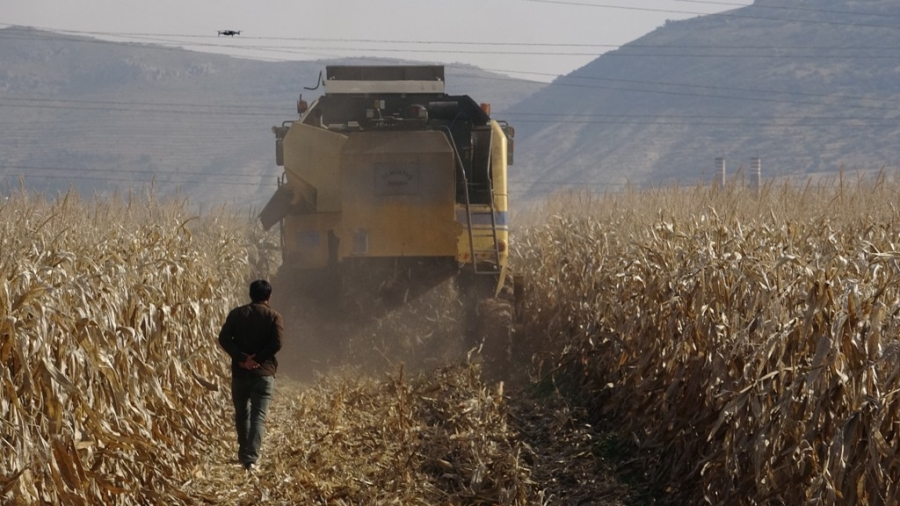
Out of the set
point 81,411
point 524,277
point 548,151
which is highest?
point 81,411

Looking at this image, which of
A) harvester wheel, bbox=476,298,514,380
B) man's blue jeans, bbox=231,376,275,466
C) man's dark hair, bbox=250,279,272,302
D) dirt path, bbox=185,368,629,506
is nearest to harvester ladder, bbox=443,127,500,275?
harvester wheel, bbox=476,298,514,380

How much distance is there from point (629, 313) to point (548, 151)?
148 m

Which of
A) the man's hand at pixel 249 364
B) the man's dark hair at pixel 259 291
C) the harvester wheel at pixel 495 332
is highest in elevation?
the man's dark hair at pixel 259 291

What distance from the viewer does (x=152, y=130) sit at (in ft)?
545

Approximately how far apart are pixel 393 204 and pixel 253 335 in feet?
14.7

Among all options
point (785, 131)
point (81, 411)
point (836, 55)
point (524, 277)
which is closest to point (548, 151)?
point (785, 131)

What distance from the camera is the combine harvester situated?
13438 millimetres

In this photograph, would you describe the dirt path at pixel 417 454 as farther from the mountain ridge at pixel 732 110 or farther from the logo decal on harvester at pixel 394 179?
the mountain ridge at pixel 732 110

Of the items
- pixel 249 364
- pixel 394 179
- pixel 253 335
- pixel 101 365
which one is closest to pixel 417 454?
pixel 249 364

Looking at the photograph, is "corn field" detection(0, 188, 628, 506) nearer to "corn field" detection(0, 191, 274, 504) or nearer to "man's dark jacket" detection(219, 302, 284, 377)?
"corn field" detection(0, 191, 274, 504)

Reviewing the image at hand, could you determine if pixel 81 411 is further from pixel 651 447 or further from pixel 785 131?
pixel 785 131

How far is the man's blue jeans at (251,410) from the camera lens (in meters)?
9.01

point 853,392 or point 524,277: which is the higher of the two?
point 853,392

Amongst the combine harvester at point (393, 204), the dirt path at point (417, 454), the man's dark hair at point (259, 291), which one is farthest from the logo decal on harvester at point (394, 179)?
the man's dark hair at point (259, 291)
